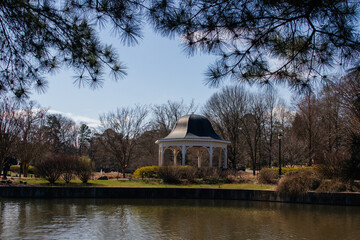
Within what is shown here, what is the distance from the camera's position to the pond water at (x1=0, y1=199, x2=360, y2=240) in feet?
33.3

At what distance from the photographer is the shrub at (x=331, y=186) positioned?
16631 millimetres

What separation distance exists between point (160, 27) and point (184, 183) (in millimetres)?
17795

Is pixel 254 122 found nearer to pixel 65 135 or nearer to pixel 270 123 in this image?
pixel 270 123

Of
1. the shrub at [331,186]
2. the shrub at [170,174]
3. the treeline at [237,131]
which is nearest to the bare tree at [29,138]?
the treeline at [237,131]

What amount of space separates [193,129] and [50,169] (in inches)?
449

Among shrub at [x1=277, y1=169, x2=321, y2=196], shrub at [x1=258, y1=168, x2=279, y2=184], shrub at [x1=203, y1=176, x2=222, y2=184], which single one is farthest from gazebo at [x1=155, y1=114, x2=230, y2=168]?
shrub at [x1=277, y1=169, x2=321, y2=196]

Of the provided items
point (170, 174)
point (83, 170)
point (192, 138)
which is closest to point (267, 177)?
point (170, 174)

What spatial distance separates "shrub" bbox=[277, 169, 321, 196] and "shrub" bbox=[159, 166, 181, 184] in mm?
7457

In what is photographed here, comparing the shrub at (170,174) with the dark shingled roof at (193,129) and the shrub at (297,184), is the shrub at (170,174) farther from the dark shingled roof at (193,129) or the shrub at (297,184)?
the shrub at (297,184)

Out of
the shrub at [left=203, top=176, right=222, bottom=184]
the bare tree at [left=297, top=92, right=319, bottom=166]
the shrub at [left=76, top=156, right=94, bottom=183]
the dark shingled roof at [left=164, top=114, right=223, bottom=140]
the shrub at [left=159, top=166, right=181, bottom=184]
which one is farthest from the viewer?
the bare tree at [left=297, top=92, right=319, bottom=166]

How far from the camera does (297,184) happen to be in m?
17.2

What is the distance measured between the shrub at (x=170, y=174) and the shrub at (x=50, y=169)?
6104 millimetres

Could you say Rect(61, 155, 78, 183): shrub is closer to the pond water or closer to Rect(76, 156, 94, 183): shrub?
Rect(76, 156, 94, 183): shrub

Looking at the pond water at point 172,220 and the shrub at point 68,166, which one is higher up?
the shrub at point 68,166
